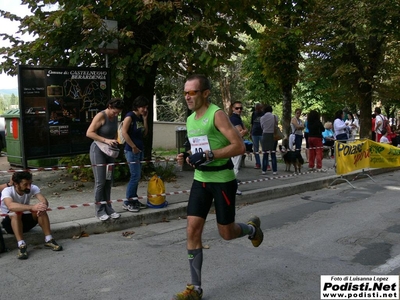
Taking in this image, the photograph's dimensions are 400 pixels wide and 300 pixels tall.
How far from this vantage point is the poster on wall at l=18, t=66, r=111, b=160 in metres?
8.16

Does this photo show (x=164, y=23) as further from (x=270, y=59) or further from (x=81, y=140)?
(x=270, y=59)

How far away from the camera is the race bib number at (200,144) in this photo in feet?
13.1

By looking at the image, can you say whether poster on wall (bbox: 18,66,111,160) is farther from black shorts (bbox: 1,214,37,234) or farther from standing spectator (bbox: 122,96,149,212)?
black shorts (bbox: 1,214,37,234)

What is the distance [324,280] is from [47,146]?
598 centimetres

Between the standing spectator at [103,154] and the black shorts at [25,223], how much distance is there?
3.60ft

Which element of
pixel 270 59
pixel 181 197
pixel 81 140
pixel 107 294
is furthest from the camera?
pixel 270 59

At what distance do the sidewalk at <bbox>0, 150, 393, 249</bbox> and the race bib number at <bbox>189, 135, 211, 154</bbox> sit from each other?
9.98 feet

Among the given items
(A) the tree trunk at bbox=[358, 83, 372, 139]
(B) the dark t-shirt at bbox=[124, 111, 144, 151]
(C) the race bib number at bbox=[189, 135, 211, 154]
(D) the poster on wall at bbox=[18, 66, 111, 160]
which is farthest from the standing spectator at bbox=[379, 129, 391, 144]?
(C) the race bib number at bbox=[189, 135, 211, 154]

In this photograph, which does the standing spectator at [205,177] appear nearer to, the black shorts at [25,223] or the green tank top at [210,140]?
the green tank top at [210,140]

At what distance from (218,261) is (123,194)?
12.8 feet

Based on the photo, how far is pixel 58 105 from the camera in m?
8.60

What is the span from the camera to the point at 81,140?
9.07 m

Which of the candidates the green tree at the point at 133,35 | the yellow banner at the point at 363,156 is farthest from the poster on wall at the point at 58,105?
the yellow banner at the point at 363,156

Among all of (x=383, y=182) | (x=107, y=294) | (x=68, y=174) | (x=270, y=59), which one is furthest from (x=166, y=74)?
(x=107, y=294)
